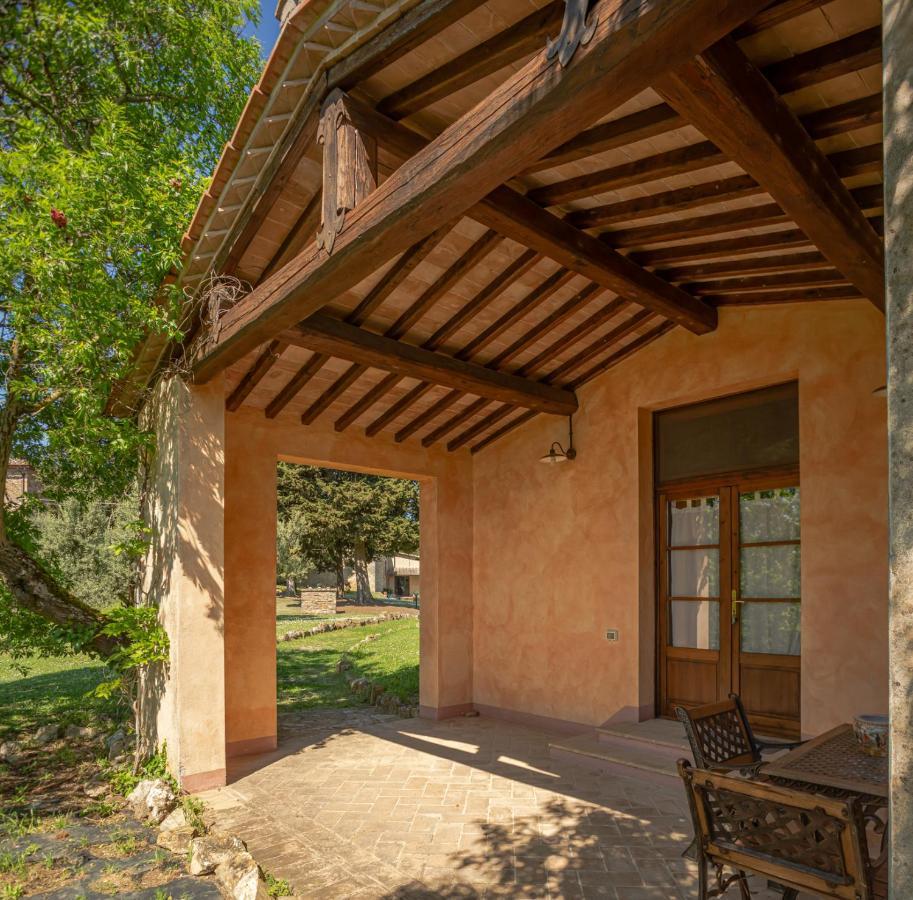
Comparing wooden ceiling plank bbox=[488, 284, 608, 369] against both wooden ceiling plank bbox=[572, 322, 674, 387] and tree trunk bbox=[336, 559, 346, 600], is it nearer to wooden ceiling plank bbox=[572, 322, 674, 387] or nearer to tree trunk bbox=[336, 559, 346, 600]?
wooden ceiling plank bbox=[572, 322, 674, 387]

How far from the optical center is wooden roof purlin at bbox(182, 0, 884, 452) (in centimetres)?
266

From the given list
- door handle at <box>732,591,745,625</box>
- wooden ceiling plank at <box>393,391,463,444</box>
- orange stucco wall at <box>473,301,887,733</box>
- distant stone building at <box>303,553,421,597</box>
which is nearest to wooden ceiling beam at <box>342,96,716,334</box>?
orange stucco wall at <box>473,301,887,733</box>

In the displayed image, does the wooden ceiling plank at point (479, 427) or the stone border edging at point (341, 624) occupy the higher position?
the wooden ceiling plank at point (479, 427)

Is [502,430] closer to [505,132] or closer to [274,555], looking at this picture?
[274,555]

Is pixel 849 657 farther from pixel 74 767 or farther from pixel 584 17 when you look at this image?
pixel 74 767

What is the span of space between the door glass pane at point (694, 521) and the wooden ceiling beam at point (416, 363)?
65.7 inches

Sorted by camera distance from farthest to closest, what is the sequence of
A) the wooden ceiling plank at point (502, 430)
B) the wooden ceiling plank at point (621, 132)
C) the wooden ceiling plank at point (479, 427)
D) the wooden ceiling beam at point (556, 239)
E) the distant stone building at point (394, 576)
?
1. the distant stone building at point (394, 576)
2. the wooden ceiling plank at point (502, 430)
3. the wooden ceiling plank at point (479, 427)
4. the wooden ceiling beam at point (556, 239)
5. the wooden ceiling plank at point (621, 132)

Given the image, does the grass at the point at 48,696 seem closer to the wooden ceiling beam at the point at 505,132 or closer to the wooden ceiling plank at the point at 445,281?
the wooden ceiling plank at the point at 445,281

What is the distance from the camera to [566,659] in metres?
7.61

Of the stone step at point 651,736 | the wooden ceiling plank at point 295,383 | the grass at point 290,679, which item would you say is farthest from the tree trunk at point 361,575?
the stone step at point 651,736

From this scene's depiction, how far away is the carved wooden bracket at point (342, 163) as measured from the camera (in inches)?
145

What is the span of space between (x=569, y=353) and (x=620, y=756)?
13.3ft

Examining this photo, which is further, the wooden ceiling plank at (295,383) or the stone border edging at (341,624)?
the stone border edging at (341,624)

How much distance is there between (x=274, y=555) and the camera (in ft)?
23.6
